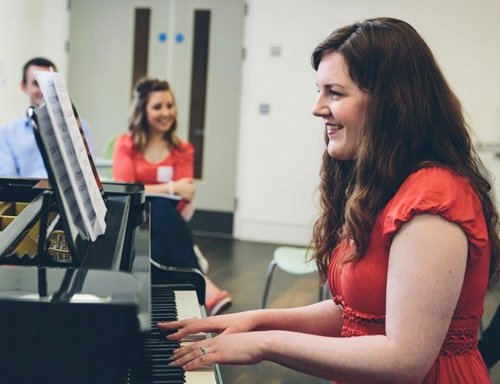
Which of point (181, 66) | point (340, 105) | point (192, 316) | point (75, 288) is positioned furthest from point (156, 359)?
point (181, 66)

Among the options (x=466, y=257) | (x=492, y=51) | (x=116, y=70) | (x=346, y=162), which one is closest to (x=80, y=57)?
(x=116, y=70)

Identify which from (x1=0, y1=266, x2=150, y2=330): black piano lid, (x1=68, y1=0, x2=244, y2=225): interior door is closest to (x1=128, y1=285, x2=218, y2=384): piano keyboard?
(x1=0, y1=266, x2=150, y2=330): black piano lid

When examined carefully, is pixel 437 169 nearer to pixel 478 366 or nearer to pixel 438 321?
pixel 438 321

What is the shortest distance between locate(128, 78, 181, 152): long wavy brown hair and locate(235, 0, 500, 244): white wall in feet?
6.54

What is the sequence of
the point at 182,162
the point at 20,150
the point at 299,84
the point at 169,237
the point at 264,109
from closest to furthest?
1. the point at 169,237
2. the point at 20,150
3. the point at 182,162
4. the point at 299,84
5. the point at 264,109

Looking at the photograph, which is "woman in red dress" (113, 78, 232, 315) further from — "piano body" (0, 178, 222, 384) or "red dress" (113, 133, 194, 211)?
"piano body" (0, 178, 222, 384)

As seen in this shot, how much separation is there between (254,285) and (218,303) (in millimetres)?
832

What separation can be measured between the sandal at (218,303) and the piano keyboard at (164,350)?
2.29 metres

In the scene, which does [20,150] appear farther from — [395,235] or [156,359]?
[395,235]

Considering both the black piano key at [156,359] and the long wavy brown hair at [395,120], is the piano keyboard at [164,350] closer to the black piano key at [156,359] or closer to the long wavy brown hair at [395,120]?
the black piano key at [156,359]

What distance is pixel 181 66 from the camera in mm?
6551

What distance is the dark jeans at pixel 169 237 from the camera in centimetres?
383

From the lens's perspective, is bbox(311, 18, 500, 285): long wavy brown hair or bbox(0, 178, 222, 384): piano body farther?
bbox(311, 18, 500, 285): long wavy brown hair

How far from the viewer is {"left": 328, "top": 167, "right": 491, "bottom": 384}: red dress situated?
135 centimetres
